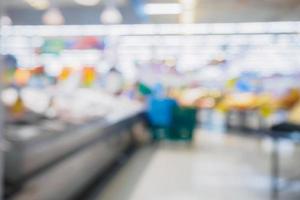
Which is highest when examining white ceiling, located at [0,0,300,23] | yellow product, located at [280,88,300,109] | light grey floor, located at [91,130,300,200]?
white ceiling, located at [0,0,300,23]

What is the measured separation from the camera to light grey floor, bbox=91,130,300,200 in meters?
2.09

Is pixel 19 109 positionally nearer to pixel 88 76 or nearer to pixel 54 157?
pixel 54 157

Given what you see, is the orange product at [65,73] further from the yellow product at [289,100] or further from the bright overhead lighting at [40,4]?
the yellow product at [289,100]

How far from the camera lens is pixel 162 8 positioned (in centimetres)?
76

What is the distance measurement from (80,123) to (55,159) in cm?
42

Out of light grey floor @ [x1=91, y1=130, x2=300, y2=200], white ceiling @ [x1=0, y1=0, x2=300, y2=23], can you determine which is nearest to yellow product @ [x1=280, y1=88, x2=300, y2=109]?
light grey floor @ [x1=91, y1=130, x2=300, y2=200]

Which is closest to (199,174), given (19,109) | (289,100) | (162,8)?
(289,100)

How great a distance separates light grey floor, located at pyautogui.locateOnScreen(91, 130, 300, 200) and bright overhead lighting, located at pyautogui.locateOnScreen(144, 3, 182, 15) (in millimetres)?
1390

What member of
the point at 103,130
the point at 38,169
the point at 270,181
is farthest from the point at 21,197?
the point at 270,181

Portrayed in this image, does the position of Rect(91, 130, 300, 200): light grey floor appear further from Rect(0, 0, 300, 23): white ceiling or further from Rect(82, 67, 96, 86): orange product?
Rect(0, 0, 300, 23): white ceiling

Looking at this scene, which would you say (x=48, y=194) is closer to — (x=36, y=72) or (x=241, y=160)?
(x=36, y=72)

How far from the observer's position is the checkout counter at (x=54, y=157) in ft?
3.61

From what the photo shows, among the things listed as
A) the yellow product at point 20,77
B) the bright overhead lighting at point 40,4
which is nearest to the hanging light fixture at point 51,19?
the bright overhead lighting at point 40,4

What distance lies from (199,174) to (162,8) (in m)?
2.07
